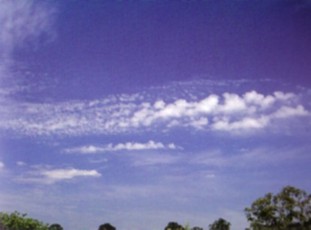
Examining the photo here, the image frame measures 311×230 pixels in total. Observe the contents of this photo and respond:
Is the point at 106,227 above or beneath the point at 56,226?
above

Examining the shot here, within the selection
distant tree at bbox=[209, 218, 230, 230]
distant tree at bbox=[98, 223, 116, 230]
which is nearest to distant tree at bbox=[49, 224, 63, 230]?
distant tree at bbox=[98, 223, 116, 230]

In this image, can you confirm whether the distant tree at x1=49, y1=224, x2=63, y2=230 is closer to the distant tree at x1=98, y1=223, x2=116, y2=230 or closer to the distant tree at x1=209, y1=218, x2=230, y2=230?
the distant tree at x1=98, y1=223, x2=116, y2=230

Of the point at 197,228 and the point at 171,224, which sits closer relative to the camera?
the point at 197,228

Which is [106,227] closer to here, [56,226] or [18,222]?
[56,226]

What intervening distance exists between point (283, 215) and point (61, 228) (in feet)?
198

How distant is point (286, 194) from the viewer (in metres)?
46.6

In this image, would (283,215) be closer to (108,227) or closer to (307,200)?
(307,200)

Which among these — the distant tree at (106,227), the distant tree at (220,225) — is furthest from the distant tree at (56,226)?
the distant tree at (220,225)

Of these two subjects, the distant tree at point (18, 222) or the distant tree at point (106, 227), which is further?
the distant tree at point (106, 227)

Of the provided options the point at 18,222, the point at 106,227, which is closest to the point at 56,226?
the point at 106,227

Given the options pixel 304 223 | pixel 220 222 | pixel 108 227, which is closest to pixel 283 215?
pixel 304 223

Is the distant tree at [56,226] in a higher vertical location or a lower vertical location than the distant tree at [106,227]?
lower

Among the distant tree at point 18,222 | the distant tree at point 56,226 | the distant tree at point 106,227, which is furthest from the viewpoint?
the distant tree at point 106,227

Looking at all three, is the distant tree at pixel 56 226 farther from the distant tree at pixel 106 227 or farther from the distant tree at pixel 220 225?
the distant tree at pixel 220 225
